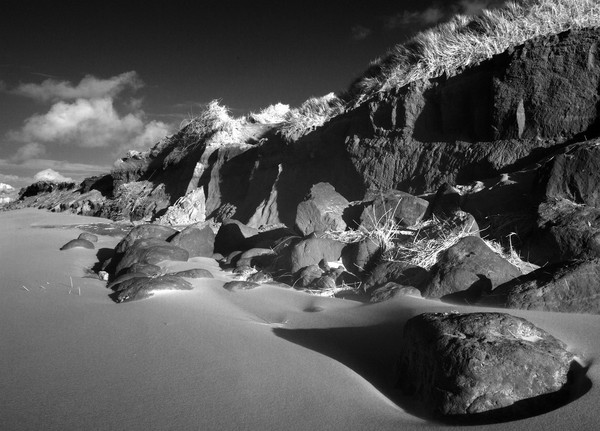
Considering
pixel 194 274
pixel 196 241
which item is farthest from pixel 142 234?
pixel 194 274

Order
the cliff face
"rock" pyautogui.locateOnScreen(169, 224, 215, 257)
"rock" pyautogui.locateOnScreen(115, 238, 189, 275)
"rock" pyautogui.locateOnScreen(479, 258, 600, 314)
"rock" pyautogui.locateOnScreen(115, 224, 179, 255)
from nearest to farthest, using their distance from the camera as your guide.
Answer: "rock" pyautogui.locateOnScreen(479, 258, 600, 314) → "rock" pyautogui.locateOnScreen(115, 238, 189, 275) → "rock" pyautogui.locateOnScreen(115, 224, 179, 255) → the cliff face → "rock" pyautogui.locateOnScreen(169, 224, 215, 257)

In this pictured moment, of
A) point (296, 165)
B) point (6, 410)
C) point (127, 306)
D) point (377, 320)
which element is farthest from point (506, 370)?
point (296, 165)

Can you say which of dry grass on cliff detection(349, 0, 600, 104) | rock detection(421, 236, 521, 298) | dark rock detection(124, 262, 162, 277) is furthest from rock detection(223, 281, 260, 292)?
dry grass on cliff detection(349, 0, 600, 104)

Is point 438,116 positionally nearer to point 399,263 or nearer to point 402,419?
point 399,263

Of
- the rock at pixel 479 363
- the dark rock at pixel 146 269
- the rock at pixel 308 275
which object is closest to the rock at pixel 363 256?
the rock at pixel 308 275

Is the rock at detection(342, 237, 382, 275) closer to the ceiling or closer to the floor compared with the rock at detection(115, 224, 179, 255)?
closer to the floor

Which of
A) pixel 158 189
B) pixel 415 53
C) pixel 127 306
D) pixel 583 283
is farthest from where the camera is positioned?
pixel 158 189

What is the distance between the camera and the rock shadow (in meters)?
1.77

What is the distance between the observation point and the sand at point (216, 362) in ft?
6.02

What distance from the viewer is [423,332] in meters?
2.17

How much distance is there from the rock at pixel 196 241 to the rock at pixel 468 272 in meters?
3.80

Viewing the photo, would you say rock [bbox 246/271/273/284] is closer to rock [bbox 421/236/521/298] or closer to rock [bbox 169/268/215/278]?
rock [bbox 169/268/215/278]

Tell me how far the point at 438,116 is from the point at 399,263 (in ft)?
14.0

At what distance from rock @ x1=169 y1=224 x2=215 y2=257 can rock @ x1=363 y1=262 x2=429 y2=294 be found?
10.3ft
